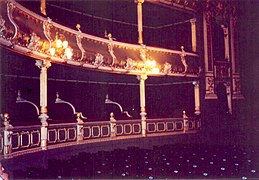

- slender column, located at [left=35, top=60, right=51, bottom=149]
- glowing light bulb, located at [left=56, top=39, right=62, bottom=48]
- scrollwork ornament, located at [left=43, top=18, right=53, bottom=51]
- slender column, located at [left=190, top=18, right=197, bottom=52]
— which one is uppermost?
slender column, located at [left=190, top=18, right=197, bottom=52]

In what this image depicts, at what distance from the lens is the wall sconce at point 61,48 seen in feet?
26.8

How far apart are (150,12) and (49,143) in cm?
860

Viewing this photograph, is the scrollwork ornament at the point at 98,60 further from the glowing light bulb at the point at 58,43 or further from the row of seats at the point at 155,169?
the row of seats at the point at 155,169

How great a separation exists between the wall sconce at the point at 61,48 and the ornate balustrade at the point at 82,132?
1.84 m

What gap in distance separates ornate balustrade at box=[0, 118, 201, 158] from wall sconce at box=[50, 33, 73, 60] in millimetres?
1835

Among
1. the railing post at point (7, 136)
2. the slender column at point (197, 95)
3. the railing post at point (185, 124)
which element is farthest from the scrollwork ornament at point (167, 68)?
the railing post at point (7, 136)

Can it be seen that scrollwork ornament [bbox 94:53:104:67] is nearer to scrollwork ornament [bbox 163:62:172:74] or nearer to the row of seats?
scrollwork ornament [bbox 163:62:172:74]

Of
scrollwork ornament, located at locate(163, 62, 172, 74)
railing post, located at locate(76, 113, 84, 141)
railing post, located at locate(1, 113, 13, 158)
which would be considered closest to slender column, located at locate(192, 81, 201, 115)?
scrollwork ornament, located at locate(163, 62, 172, 74)

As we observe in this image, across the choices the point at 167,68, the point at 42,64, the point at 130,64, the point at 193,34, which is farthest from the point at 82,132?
the point at 193,34

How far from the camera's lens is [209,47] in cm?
1476

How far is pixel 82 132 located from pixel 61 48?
247cm

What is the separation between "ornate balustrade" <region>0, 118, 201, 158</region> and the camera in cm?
648

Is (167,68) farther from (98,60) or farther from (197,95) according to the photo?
(98,60)

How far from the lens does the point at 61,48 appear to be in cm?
851
